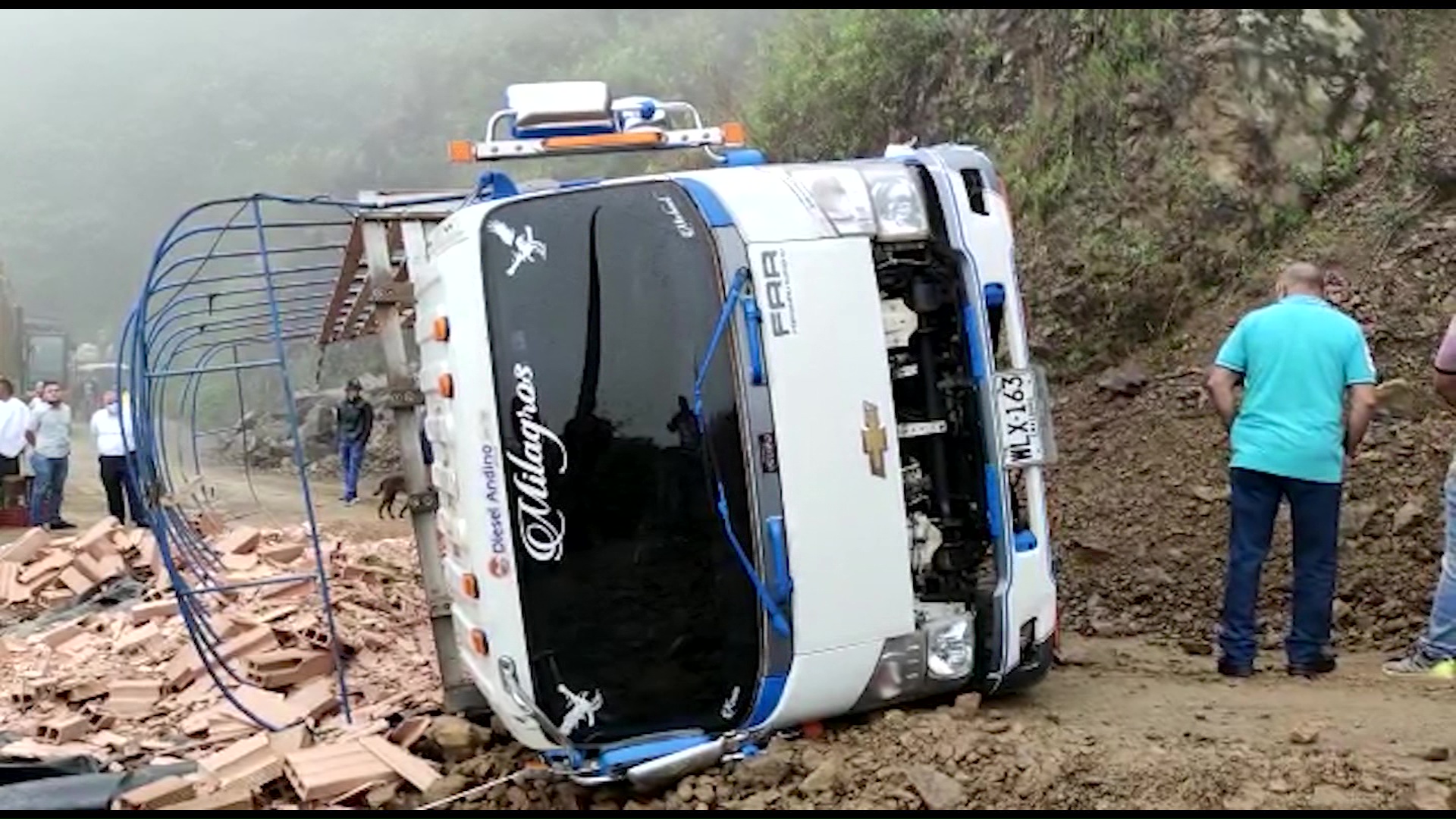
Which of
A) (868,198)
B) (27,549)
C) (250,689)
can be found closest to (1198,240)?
(868,198)

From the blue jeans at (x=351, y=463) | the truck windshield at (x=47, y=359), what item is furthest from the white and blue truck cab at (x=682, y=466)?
the truck windshield at (x=47, y=359)

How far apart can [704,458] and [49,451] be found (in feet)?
34.1

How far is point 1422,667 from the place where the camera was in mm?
4930

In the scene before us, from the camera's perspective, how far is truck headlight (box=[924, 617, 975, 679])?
13.2ft

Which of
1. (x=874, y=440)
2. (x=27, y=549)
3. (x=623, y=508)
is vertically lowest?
(x=27, y=549)

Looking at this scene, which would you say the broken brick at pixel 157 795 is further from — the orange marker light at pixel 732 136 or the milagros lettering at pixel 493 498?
the orange marker light at pixel 732 136

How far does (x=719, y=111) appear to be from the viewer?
15.9 meters

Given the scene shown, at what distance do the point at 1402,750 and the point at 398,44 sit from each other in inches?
2033

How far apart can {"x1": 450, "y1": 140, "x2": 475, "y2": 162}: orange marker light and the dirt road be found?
213cm

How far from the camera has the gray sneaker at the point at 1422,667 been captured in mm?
4840

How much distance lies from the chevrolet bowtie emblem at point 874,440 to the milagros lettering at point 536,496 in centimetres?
89

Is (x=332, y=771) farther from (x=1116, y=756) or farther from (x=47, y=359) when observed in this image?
(x=47, y=359)

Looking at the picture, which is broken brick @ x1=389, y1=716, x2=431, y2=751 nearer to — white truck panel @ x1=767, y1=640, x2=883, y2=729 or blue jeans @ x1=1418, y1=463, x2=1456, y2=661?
white truck panel @ x1=767, y1=640, x2=883, y2=729

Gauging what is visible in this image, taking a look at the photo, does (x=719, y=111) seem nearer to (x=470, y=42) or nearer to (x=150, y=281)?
(x=150, y=281)
